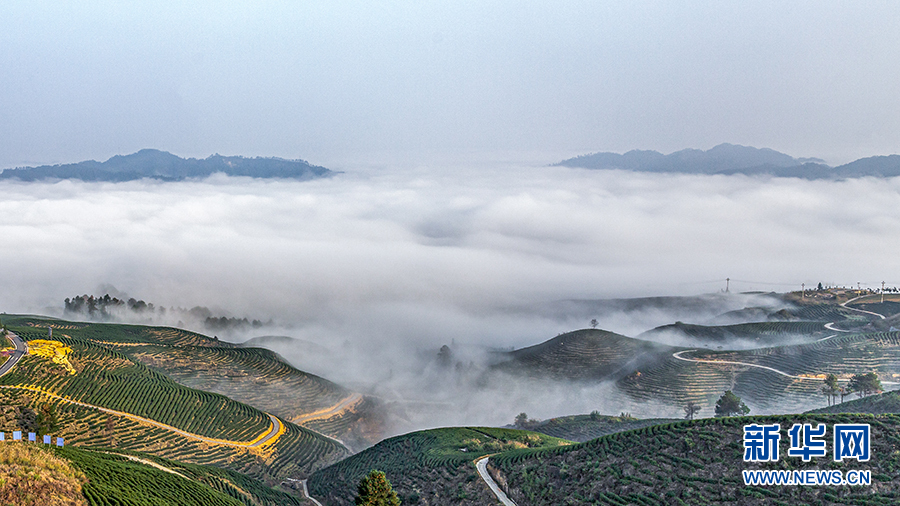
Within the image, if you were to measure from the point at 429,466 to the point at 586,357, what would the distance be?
95545 millimetres

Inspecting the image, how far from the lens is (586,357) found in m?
147

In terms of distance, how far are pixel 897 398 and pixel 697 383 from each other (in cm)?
4661

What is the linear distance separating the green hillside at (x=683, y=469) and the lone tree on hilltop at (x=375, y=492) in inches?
371

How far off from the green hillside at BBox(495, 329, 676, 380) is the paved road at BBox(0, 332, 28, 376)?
101959 millimetres

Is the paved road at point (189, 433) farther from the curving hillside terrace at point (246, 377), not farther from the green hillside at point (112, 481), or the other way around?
the curving hillside terrace at point (246, 377)

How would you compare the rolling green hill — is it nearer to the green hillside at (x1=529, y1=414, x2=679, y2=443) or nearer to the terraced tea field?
the green hillside at (x1=529, y1=414, x2=679, y2=443)

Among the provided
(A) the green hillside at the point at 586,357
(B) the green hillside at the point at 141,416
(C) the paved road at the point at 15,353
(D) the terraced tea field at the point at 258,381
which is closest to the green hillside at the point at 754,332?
(A) the green hillside at the point at 586,357

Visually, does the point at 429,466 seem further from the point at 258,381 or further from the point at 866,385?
the point at 866,385

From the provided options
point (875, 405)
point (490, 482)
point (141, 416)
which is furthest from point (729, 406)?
point (141, 416)

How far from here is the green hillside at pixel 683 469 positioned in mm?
39156

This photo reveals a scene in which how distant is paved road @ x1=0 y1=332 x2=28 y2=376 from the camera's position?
2643 inches

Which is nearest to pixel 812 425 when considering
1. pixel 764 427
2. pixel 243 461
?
pixel 764 427

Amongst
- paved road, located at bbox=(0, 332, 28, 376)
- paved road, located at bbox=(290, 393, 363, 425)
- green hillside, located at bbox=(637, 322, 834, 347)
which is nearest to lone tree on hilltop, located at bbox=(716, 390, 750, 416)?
green hillside, located at bbox=(637, 322, 834, 347)

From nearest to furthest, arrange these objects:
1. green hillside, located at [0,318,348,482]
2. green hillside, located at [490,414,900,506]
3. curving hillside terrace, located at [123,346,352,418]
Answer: green hillside, located at [490,414,900,506] → green hillside, located at [0,318,348,482] → curving hillside terrace, located at [123,346,352,418]
